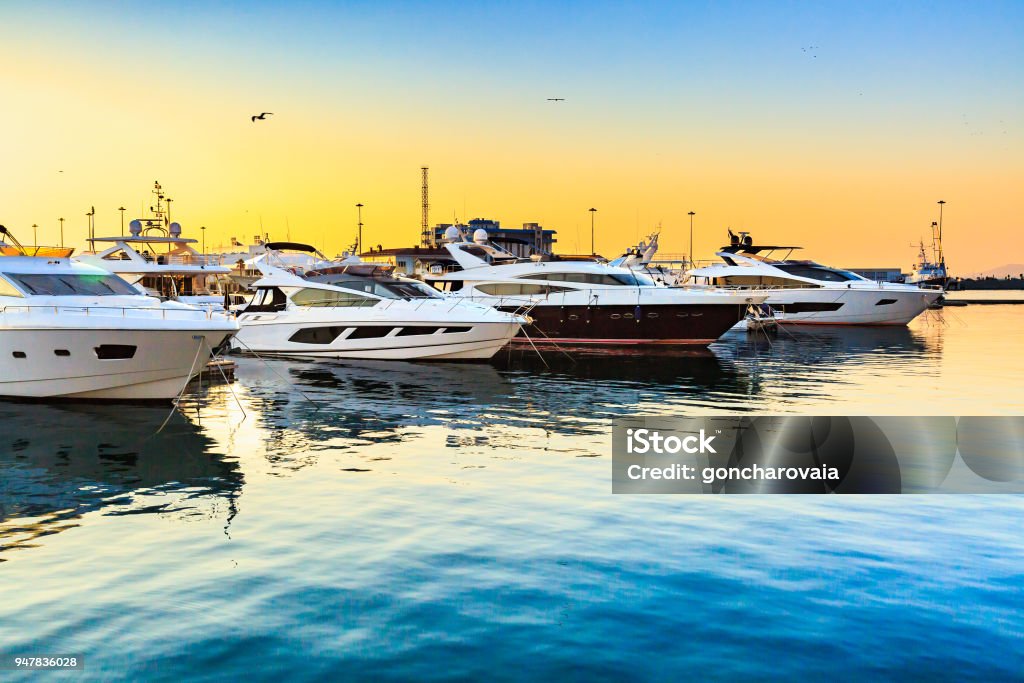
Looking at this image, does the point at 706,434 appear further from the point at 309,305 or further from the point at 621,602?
the point at 309,305

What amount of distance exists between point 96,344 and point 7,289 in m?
2.49

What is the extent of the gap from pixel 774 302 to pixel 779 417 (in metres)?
30.6

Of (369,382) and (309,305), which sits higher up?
(309,305)

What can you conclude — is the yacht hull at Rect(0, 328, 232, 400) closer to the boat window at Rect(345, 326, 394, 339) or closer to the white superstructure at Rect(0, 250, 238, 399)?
the white superstructure at Rect(0, 250, 238, 399)

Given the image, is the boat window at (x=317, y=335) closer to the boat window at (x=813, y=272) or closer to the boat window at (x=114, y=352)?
the boat window at (x=114, y=352)

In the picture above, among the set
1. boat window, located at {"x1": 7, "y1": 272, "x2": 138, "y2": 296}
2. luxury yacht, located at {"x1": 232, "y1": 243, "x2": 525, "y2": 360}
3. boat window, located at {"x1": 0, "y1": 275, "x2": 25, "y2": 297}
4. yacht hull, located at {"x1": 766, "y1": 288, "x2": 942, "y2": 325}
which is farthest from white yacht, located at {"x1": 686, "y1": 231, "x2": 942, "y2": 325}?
boat window, located at {"x1": 0, "y1": 275, "x2": 25, "y2": 297}

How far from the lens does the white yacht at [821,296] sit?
4631 cm

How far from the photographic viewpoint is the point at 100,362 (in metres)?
17.6

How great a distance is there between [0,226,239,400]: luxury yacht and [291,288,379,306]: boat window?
975 centimetres

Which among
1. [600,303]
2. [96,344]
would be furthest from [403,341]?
[96,344]

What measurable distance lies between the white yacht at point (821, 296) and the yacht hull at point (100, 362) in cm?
3208

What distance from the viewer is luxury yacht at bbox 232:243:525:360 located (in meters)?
27.2

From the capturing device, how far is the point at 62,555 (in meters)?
8.59

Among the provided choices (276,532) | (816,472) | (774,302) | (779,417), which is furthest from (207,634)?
(774,302)
